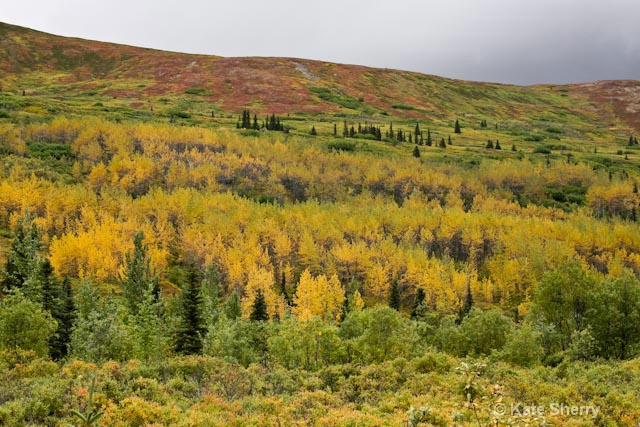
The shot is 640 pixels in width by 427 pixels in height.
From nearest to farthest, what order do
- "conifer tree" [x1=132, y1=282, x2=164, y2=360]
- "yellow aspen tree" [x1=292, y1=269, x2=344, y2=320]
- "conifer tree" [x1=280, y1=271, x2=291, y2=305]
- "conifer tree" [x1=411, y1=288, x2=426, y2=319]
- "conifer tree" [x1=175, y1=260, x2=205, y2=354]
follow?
"conifer tree" [x1=132, y1=282, x2=164, y2=360], "conifer tree" [x1=175, y1=260, x2=205, y2=354], "yellow aspen tree" [x1=292, y1=269, x2=344, y2=320], "conifer tree" [x1=411, y1=288, x2=426, y2=319], "conifer tree" [x1=280, y1=271, x2=291, y2=305]

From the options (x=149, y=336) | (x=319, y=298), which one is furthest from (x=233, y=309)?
(x=149, y=336)

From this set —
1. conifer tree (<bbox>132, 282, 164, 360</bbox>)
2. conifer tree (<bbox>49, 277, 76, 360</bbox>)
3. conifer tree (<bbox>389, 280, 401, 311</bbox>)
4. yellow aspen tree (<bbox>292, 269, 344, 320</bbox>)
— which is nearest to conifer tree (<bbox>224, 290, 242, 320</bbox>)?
yellow aspen tree (<bbox>292, 269, 344, 320</bbox>)

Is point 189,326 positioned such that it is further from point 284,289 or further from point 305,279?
point 284,289

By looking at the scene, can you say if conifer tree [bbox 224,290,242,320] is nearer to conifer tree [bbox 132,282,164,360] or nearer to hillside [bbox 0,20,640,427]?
hillside [bbox 0,20,640,427]

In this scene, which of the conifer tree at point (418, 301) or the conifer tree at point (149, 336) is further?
the conifer tree at point (418, 301)

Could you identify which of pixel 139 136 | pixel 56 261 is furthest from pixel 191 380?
pixel 139 136

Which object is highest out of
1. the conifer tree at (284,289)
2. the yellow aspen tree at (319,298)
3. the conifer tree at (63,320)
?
the conifer tree at (63,320)

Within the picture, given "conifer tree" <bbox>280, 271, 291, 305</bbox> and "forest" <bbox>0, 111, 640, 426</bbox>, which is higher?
"forest" <bbox>0, 111, 640, 426</bbox>

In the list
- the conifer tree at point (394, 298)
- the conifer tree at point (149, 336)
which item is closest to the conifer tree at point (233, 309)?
the conifer tree at point (149, 336)

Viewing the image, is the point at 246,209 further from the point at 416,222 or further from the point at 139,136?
the point at 139,136

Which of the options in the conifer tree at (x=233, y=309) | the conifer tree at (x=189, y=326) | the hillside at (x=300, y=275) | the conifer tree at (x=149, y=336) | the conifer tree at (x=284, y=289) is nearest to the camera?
the hillside at (x=300, y=275)

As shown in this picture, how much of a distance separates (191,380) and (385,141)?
16525 cm

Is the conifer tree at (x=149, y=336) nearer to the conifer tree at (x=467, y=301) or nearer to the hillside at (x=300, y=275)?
the hillside at (x=300, y=275)

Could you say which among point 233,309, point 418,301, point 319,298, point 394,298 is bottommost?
point 394,298
